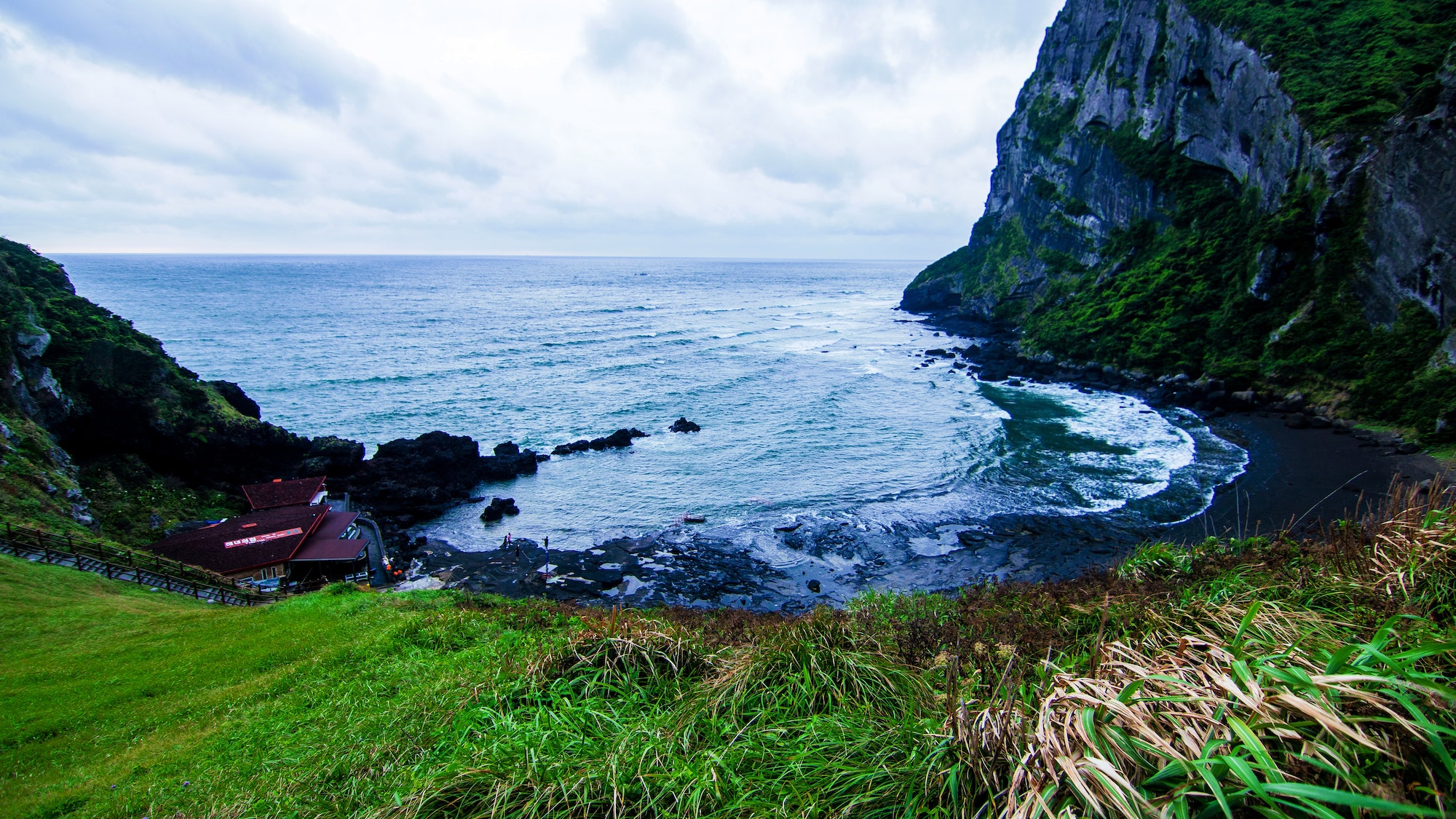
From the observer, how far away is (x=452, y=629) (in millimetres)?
12023

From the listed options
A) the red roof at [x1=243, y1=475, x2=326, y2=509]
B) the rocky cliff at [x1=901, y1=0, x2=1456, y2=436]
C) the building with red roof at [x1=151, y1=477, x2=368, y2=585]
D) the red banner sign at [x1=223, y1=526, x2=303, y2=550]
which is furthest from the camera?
the rocky cliff at [x1=901, y1=0, x2=1456, y2=436]

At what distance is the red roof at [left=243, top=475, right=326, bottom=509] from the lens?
1089 inches

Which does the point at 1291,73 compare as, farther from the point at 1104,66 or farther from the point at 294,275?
the point at 294,275

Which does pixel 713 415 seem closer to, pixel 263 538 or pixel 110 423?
pixel 263 538

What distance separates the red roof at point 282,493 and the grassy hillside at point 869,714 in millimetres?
18597

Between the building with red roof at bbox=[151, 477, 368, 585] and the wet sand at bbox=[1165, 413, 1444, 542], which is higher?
the wet sand at bbox=[1165, 413, 1444, 542]

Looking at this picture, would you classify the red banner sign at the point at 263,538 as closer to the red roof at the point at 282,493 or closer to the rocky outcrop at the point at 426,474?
the red roof at the point at 282,493

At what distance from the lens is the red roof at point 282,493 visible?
27.7 m

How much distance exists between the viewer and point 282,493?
28.2 m

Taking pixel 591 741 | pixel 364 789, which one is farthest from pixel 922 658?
pixel 364 789

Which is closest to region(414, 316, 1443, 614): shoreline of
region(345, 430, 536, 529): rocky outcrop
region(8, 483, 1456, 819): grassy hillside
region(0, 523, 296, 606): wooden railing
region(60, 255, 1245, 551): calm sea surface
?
region(60, 255, 1245, 551): calm sea surface

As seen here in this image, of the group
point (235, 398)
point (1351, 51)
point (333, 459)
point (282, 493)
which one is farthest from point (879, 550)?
point (1351, 51)

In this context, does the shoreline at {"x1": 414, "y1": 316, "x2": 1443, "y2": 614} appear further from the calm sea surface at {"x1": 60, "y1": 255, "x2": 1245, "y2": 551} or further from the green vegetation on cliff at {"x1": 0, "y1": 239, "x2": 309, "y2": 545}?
the green vegetation on cliff at {"x1": 0, "y1": 239, "x2": 309, "y2": 545}

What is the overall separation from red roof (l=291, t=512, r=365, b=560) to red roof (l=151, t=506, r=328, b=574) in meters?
0.23
